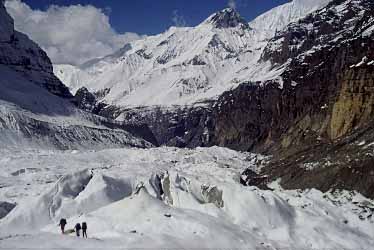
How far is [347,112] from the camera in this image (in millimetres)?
181375

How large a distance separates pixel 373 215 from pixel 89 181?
39.3m

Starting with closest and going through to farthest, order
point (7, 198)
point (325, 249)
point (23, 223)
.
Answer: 1. point (325, 249)
2. point (23, 223)
3. point (7, 198)

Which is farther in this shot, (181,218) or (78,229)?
(181,218)

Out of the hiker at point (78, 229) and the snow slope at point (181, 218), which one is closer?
the snow slope at point (181, 218)

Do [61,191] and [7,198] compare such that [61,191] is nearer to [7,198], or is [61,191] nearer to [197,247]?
[7,198]

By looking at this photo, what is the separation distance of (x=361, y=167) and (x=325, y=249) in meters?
58.0

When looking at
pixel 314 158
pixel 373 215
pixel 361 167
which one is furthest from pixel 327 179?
pixel 373 215

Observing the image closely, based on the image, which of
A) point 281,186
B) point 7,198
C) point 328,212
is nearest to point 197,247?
point 328,212

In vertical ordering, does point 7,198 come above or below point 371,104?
below

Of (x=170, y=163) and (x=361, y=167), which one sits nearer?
(x=361, y=167)

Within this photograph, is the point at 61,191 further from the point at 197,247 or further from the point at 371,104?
the point at 371,104

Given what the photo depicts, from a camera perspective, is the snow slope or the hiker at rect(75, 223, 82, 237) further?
the hiker at rect(75, 223, 82, 237)

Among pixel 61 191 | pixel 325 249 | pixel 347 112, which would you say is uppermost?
pixel 347 112

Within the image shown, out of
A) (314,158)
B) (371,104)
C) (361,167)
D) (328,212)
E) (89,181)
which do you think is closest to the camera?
(328,212)
